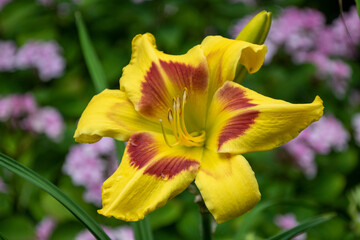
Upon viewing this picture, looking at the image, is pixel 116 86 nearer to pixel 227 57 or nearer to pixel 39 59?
pixel 39 59

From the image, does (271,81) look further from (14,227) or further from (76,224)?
(14,227)

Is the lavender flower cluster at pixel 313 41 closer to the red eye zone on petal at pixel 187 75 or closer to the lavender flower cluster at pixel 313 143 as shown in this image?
the lavender flower cluster at pixel 313 143

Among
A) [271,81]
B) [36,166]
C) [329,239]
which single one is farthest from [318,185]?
[36,166]

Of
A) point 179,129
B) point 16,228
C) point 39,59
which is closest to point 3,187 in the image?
point 16,228

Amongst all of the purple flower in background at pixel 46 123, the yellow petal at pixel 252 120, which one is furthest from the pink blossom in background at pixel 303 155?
the yellow petal at pixel 252 120

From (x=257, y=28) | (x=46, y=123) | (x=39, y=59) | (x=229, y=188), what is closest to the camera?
(x=229, y=188)

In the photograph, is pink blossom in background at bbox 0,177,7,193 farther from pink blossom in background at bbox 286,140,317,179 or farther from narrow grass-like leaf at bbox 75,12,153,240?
pink blossom in background at bbox 286,140,317,179

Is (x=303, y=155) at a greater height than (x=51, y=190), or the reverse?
(x=51, y=190)
